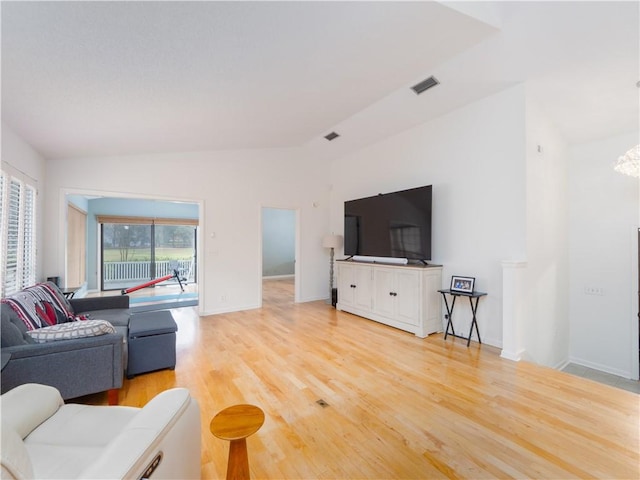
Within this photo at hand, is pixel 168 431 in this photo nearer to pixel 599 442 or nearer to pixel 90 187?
pixel 599 442

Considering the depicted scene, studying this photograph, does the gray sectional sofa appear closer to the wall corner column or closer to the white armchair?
the white armchair

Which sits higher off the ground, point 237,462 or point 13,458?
point 13,458

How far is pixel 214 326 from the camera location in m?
4.40

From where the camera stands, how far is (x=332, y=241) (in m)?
5.86

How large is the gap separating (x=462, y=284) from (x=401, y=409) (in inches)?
83.1

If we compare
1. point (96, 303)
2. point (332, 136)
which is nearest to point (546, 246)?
point (332, 136)

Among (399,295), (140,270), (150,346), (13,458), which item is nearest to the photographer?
(13,458)

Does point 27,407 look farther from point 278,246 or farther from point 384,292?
point 278,246

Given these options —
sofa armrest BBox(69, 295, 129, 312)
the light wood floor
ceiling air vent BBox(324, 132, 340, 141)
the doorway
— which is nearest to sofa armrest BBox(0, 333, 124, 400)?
the light wood floor

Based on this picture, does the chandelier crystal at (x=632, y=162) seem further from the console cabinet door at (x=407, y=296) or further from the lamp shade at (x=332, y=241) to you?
the lamp shade at (x=332, y=241)

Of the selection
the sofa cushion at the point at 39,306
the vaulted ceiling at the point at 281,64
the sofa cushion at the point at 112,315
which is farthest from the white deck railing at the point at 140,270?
the sofa cushion at the point at 39,306

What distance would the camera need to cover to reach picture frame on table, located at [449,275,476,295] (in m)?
3.65

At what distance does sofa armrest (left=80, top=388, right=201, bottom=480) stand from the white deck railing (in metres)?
8.18

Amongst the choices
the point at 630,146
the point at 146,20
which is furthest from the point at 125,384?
the point at 630,146
